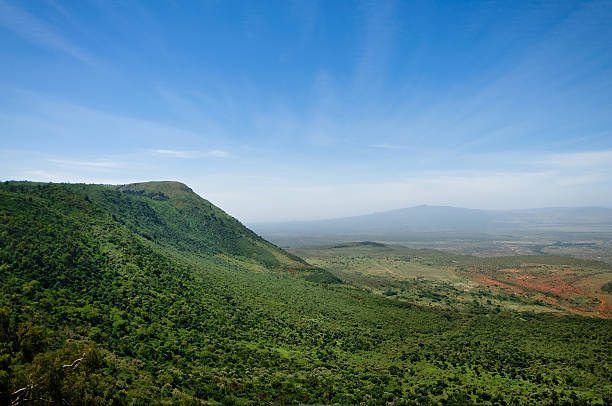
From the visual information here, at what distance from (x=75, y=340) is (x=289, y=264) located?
7394 centimetres

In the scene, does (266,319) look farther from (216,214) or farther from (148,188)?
(148,188)

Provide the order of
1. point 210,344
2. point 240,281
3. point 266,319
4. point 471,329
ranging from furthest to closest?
1. point 240,281
2. point 471,329
3. point 266,319
4. point 210,344

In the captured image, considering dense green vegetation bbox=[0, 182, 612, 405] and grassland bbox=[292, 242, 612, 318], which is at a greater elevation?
dense green vegetation bbox=[0, 182, 612, 405]

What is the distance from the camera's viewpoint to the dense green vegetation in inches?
750

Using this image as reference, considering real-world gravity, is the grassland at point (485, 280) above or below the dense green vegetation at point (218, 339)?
below

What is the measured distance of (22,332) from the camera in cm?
1711

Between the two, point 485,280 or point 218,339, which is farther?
point 485,280

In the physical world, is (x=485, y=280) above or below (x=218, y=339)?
below

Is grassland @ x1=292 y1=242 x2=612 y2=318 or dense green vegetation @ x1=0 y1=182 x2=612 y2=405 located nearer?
dense green vegetation @ x1=0 y1=182 x2=612 y2=405

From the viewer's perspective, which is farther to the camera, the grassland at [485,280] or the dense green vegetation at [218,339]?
the grassland at [485,280]

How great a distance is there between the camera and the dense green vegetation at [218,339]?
19047 millimetres

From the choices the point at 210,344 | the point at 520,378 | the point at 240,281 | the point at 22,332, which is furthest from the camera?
the point at 240,281

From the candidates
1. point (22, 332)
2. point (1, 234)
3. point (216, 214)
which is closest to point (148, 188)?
point (216, 214)

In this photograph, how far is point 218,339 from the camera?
33500mm
